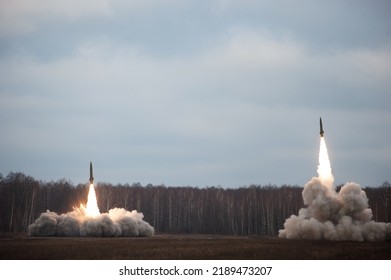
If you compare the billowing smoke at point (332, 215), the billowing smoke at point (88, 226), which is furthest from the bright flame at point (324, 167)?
the billowing smoke at point (88, 226)

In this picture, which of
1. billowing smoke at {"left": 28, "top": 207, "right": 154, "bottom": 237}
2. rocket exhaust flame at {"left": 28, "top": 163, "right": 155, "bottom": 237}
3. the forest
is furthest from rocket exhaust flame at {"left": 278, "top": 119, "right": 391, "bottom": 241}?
the forest

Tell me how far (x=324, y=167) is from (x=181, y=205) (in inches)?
1794

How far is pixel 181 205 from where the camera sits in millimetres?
89500

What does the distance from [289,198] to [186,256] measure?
199 ft

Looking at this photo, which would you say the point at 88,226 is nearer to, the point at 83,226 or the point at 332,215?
the point at 83,226

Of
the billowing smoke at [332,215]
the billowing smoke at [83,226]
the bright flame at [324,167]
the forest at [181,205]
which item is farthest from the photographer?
the forest at [181,205]

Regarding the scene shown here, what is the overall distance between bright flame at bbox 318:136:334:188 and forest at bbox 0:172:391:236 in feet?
101

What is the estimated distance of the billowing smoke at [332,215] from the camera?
42950mm

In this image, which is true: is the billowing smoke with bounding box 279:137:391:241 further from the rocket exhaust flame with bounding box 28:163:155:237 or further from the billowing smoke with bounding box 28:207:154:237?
the billowing smoke with bounding box 28:207:154:237

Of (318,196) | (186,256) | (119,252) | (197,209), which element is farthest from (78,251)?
(197,209)

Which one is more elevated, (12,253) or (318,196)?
(318,196)

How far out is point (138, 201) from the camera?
90.5 meters

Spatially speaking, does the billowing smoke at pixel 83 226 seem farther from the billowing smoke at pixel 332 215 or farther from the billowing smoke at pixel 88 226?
the billowing smoke at pixel 332 215

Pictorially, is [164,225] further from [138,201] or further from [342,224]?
[342,224]
